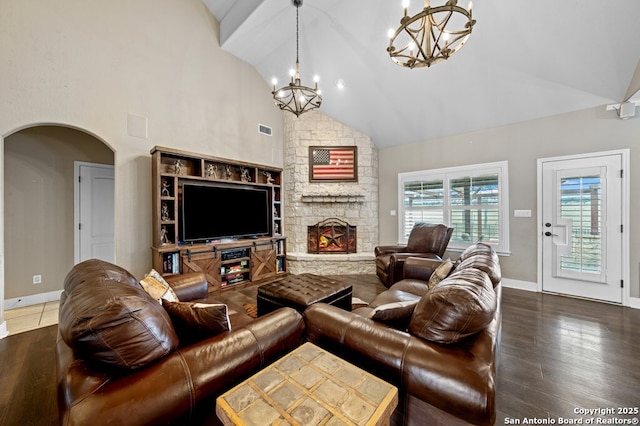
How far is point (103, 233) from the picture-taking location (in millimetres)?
4137

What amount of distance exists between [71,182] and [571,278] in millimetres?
7386

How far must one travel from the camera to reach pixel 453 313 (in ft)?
3.91

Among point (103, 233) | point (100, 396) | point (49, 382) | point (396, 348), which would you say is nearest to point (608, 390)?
point (396, 348)

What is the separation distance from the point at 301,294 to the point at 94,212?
383 centimetres

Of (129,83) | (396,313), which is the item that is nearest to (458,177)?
(396,313)

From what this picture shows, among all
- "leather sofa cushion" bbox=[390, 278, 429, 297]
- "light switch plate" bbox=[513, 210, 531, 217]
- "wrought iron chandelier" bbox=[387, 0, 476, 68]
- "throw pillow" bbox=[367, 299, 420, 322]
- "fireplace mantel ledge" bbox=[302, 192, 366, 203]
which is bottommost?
"leather sofa cushion" bbox=[390, 278, 429, 297]

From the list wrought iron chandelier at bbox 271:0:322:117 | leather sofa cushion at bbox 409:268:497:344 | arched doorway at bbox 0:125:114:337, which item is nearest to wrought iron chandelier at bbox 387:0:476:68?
wrought iron chandelier at bbox 271:0:322:117

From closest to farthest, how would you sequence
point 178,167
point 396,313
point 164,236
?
1. point 396,313
2. point 164,236
3. point 178,167

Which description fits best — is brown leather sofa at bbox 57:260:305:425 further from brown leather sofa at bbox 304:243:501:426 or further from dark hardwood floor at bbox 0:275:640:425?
dark hardwood floor at bbox 0:275:640:425

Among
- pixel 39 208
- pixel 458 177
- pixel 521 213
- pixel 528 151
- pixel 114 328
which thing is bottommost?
pixel 114 328

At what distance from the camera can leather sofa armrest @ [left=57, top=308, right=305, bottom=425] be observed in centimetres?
87

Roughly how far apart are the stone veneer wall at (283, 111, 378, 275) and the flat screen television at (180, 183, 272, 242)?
0.67 meters

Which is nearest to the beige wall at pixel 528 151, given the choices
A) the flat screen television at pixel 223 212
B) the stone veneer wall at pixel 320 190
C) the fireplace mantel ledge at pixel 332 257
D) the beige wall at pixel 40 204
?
the stone veneer wall at pixel 320 190

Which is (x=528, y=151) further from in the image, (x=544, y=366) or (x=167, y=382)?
(x=167, y=382)
